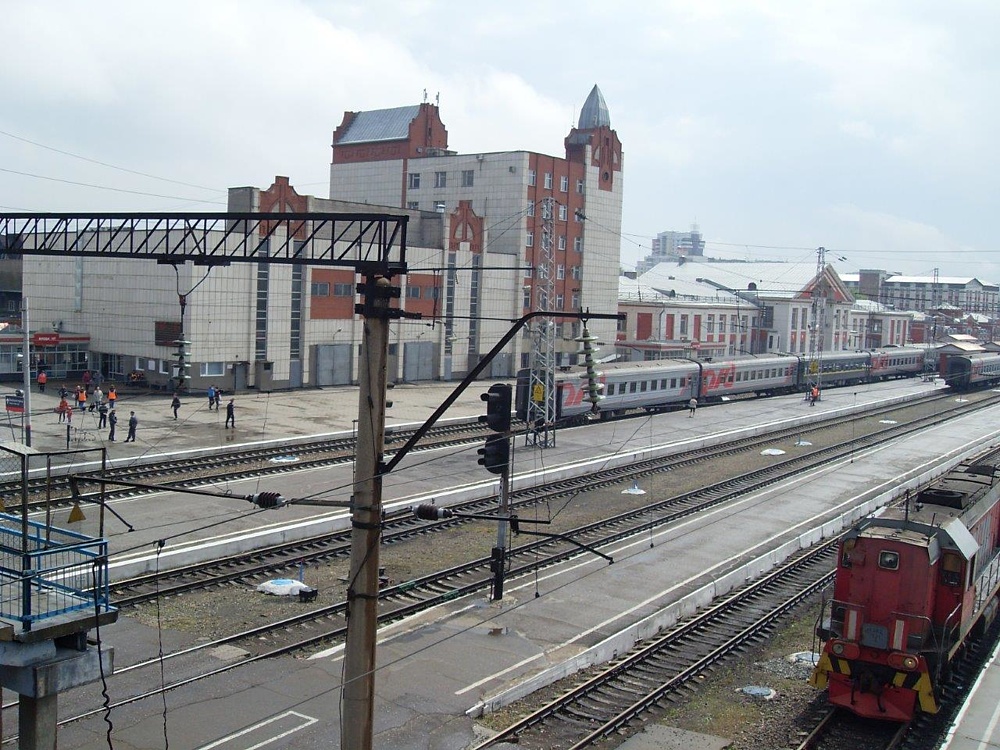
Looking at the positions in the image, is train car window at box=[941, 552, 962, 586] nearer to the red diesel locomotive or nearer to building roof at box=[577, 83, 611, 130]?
the red diesel locomotive

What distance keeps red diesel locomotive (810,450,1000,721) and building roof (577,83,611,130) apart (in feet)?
220

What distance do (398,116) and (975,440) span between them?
155 feet

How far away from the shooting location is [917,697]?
13.4 m

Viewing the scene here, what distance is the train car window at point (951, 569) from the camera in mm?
13969

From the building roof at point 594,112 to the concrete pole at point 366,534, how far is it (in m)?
71.3

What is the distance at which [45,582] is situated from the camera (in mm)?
9586

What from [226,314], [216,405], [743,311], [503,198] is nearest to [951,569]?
[216,405]

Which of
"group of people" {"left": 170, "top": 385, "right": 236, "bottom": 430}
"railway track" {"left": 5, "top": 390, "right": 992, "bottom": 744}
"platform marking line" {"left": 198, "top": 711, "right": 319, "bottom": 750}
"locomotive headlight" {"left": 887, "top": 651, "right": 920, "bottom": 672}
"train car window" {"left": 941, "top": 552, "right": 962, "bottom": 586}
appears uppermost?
"train car window" {"left": 941, "top": 552, "right": 962, "bottom": 586}

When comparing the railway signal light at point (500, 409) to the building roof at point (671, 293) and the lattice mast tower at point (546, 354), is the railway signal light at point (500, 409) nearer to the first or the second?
the lattice mast tower at point (546, 354)

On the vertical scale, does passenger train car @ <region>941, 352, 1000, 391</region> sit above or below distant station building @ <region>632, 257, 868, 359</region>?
below

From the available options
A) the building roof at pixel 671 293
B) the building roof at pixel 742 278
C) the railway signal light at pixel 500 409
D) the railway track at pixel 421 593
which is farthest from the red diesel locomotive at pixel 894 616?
the building roof at pixel 742 278

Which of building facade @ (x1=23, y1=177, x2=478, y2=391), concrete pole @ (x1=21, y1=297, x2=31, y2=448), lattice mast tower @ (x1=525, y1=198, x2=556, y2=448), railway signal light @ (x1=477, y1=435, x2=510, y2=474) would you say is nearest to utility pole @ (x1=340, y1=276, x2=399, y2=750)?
railway signal light @ (x1=477, y1=435, x2=510, y2=474)

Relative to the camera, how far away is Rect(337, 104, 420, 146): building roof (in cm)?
7194

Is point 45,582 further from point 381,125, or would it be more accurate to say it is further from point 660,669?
point 381,125
